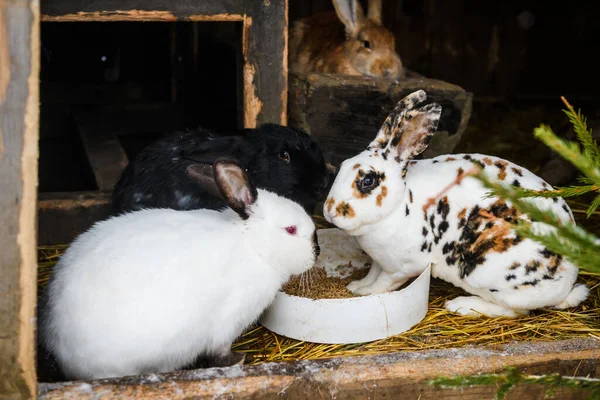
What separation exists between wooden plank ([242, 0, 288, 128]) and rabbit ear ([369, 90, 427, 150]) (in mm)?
948

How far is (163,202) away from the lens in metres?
3.50

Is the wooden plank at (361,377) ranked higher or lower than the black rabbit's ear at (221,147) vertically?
lower

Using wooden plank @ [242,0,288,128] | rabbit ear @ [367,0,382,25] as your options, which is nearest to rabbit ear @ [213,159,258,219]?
wooden plank @ [242,0,288,128]

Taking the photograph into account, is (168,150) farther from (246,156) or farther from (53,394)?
(53,394)

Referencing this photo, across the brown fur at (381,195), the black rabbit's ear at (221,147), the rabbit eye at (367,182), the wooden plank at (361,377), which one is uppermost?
the black rabbit's ear at (221,147)

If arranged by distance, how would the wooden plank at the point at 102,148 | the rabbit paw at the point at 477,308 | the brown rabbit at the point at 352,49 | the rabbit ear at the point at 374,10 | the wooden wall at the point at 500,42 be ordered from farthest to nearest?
the wooden wall at the point at 500,42
the rabbit ear at the point at 374,10
the brown rabbit at the point at 352,49
the wooden plank at the point at 102,148
the rabbit paw at the point at 477,308

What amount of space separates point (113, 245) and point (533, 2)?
5569 millimetres

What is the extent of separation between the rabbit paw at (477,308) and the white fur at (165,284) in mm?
772

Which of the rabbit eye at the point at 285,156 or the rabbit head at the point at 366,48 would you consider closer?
the rabbit eye at the point at 285,156

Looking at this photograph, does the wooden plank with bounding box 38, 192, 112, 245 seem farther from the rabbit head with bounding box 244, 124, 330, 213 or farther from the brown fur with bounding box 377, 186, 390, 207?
the brown fur with bounding box 377, 186, 390, 207

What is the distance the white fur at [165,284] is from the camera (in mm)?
2529

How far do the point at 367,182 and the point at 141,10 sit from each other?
1426 mm

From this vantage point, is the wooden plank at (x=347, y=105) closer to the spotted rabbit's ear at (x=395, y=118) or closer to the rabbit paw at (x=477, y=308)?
the spotted rabbit's ear at (x=395, y=118)

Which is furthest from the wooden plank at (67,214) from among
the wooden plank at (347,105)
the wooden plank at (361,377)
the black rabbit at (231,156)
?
the wooden plank at (361,377)
